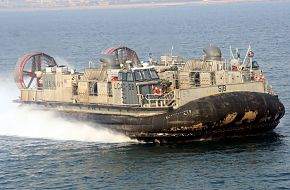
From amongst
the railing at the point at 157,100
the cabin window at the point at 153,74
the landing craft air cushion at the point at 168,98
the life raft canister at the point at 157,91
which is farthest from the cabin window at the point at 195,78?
the life raft canister at the point at 157,91

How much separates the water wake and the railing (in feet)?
7.59

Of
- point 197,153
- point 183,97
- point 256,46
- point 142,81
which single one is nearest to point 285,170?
point 197,153

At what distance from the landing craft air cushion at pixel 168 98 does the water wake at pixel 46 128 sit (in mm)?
489


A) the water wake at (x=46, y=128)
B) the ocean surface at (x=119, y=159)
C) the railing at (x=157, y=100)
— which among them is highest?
the railing at (x=157, y=100)

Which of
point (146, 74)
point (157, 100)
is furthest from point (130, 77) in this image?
point (157, 100)

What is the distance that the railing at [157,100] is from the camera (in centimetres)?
4184

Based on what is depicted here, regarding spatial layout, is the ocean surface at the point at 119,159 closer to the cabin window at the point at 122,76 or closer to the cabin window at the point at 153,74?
the cabin window at the point at 122,76

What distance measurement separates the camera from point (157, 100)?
4206cm

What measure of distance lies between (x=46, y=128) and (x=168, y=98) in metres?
8.45

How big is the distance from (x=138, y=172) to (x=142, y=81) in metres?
8.25

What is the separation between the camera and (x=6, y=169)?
38.1 m

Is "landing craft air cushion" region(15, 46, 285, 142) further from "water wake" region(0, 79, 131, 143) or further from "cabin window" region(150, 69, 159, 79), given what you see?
"water wake" region(0, 79, 131, 143)

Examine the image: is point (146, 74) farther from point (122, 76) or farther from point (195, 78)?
point (195, 78)

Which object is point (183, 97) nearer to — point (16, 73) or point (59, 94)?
point (59, 94)
